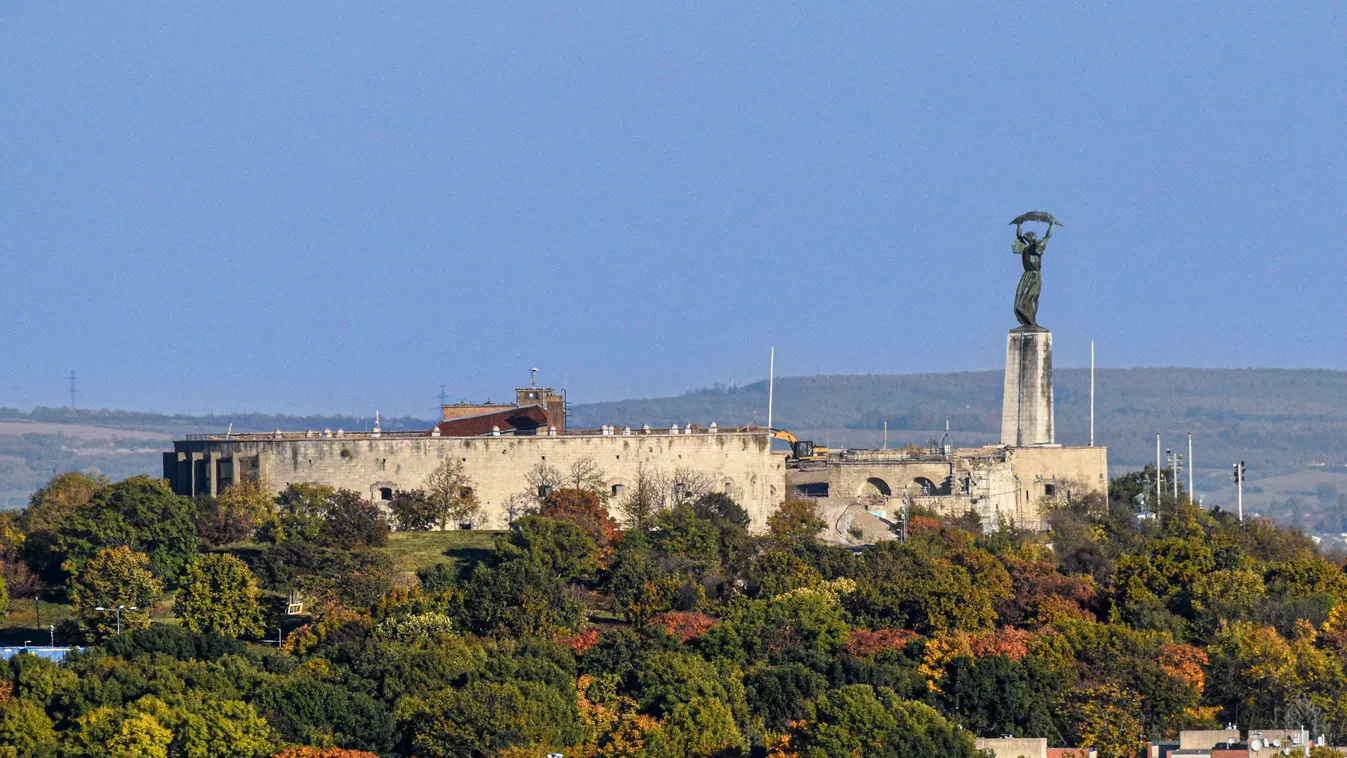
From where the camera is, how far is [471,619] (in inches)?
3118

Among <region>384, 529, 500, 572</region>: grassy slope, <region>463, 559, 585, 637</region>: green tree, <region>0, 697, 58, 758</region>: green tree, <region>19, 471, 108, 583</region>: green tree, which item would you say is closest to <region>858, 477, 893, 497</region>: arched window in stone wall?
<region>384, 529, 500, 572</region>: grassy slope

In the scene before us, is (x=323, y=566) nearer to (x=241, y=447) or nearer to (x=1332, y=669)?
(x=241, y=447)

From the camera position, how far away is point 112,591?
80.7 metres

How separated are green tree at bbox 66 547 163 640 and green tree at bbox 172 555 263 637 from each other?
1133mm

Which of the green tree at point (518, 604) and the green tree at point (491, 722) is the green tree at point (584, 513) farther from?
the green tree at point (491, 722)

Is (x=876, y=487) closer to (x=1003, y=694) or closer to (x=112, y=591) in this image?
(x=1003, y=694)

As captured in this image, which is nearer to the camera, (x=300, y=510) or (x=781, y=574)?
(x=781, y=574)

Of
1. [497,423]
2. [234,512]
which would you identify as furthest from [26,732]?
[497,423]

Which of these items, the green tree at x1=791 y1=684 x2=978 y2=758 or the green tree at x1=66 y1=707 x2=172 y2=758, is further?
the green tree at x1=66 y1=707 x2=172 y2=758

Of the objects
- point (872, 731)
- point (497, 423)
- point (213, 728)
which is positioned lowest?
point (213, 728)

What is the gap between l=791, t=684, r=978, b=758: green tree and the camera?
208 ft

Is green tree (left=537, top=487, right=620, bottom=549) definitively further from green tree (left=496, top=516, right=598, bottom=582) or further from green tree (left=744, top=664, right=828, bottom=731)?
green tree (left=744, top=664, right=828, bottom=731)

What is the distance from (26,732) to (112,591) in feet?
42.0

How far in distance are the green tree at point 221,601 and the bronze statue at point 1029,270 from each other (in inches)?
1490
